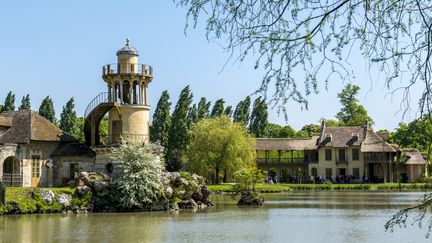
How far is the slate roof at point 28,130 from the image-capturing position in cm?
4072

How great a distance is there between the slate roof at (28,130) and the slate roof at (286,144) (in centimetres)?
3235

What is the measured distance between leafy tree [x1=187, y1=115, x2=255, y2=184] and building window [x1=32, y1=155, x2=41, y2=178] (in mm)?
16854

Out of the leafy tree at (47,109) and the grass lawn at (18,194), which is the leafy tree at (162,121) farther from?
the grass lawn at (18,194)

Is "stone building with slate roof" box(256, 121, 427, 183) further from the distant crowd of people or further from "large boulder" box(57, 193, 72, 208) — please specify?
"large boulder" box(57, 193, 72, 208)

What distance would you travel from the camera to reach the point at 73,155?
1615 inches

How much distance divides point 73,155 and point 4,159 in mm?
4234

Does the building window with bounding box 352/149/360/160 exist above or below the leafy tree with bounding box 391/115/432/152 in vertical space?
above

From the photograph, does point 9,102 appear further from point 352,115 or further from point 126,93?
point 352,115

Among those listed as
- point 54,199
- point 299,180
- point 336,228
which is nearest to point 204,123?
point 299,180

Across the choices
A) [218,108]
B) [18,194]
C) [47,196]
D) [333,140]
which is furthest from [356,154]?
[18,194]

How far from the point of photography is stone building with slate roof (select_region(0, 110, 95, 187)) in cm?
3988

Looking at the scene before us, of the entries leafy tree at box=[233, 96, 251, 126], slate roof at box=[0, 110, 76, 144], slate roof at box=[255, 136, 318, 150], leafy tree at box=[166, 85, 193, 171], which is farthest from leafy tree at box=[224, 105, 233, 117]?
slate roof at box=[0, 110, 76, 144]

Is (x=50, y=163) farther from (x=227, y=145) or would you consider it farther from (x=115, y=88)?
(x=227, y=145)

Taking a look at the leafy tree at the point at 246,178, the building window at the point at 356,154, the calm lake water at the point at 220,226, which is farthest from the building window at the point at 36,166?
the building window at the point at 356,154
